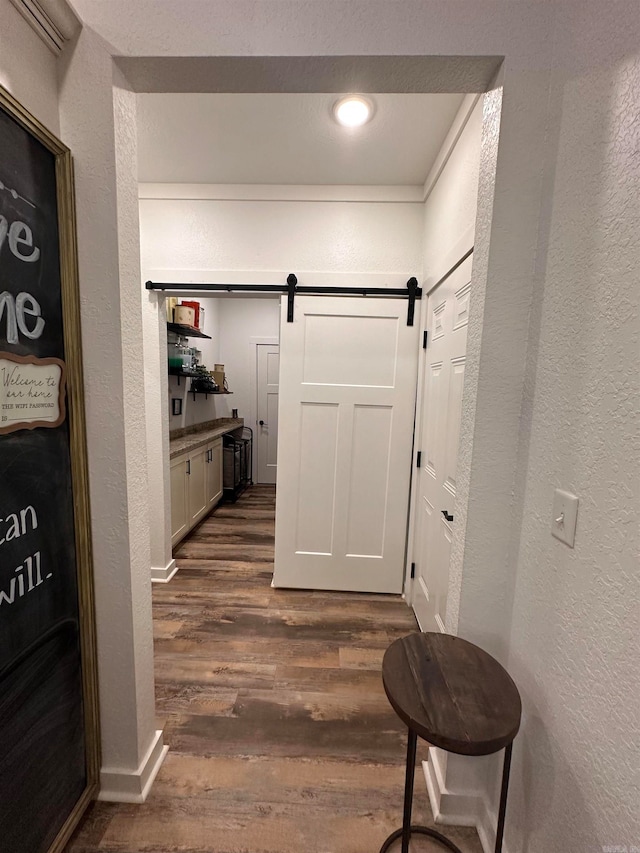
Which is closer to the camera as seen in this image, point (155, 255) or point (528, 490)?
point (528, 490)

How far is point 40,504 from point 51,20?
1240mm

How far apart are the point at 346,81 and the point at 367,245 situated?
1.22 m

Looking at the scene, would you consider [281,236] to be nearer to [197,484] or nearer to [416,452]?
[416,452]

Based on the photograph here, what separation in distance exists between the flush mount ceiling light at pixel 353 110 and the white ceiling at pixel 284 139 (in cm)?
3

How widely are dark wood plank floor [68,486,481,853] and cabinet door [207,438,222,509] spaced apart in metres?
1.25

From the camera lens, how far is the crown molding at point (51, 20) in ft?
2.67

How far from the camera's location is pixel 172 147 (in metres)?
1.79

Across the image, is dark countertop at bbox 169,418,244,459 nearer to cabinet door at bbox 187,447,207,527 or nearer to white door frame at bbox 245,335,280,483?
cabinet door at bbox 187,447,207,527

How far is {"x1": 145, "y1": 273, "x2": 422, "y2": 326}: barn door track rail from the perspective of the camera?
2133 millimetres

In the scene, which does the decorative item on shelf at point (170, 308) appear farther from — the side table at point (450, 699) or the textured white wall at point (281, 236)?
the side table at point (450, 699)

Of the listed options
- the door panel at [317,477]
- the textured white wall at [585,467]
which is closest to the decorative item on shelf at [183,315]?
the door panel at [317,477]

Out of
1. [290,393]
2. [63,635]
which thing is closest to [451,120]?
[290,393]

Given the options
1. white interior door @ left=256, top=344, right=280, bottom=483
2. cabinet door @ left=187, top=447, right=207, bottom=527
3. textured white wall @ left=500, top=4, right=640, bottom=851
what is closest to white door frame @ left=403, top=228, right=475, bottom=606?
textured white wall @ left=500, top=4, right=640, bottom=851

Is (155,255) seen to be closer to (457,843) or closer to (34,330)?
(34,330)
